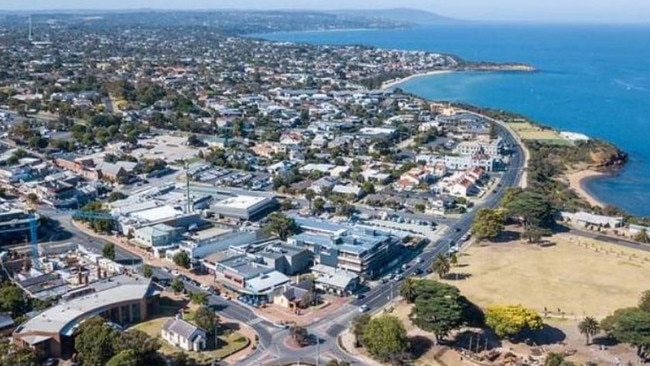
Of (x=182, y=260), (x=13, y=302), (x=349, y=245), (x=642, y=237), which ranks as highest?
(x=349, y=245)

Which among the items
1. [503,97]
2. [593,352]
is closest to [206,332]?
Result: [593,352]

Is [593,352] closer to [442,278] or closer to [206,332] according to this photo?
[442,278]

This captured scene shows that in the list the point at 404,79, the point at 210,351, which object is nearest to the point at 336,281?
the point at 210,351

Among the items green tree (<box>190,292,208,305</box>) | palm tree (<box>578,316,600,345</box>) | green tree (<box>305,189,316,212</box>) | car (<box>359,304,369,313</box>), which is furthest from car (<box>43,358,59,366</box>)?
green tree (<box>305,189,316,212</box>)

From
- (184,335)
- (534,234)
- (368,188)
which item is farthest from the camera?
(368,188)

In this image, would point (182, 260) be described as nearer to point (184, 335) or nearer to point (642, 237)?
point (184, 335)

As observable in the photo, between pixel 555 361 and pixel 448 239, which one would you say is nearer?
pixel 555 361

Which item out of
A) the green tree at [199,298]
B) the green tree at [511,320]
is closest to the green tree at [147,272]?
the green tree at [199,298]

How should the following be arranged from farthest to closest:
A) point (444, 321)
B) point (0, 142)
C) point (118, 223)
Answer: point (0, 142) → point (118, 223) → point (444, 321)
